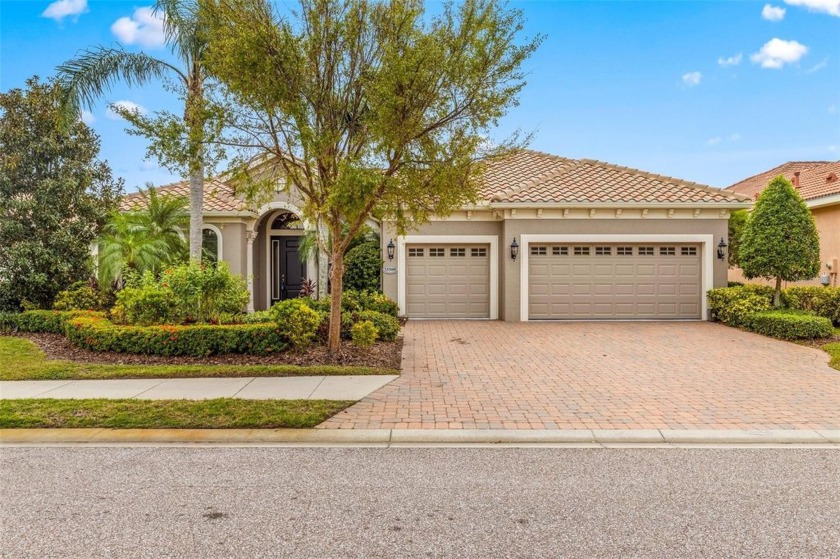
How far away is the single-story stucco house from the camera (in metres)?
15.1

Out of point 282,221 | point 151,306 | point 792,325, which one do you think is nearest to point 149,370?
point 151,306

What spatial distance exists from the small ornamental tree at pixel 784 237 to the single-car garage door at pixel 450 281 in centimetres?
728

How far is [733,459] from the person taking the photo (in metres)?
4.77

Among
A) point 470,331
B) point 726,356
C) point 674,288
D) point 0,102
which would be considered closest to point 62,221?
point 0,102

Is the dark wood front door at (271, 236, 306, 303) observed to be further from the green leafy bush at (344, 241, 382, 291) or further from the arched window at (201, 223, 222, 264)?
the green leafy bush at (344, 241, 382, 291)

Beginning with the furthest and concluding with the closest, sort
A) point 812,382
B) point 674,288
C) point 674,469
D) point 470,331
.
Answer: point 674,288, point 470,331, point 812,382, point 674,469

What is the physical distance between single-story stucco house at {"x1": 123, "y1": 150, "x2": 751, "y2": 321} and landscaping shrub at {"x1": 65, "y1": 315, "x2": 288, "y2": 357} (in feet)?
18.3

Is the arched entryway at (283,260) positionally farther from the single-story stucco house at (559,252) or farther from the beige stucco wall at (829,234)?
the beige stucco wall at (829,234)

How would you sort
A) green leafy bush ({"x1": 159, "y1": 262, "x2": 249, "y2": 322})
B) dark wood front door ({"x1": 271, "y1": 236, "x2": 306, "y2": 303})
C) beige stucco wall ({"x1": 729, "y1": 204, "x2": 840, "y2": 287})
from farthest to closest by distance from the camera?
dark wood front door ({"x1": 271, "y1": 236, "x2": 306, "y2": 303}), beige stucco wall ({"x1": 729, "y1": 204, "x2": 840, "y2": 287}), green leafy bush ({"x1": 159, "y1": 262, "x2": 249, "y2": 322})

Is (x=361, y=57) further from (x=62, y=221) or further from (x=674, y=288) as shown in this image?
(x=674, y=288)

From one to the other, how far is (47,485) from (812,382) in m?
9.68

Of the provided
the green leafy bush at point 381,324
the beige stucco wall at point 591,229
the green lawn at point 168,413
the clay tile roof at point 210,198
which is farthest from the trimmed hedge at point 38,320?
the beige stucco wall at point 591,229

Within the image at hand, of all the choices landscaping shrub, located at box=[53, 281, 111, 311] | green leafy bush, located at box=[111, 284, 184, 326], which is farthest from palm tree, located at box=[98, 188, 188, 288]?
green leafy bush, located at box=[111, 284, 184, 326]

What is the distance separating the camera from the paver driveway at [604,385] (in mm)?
5836
